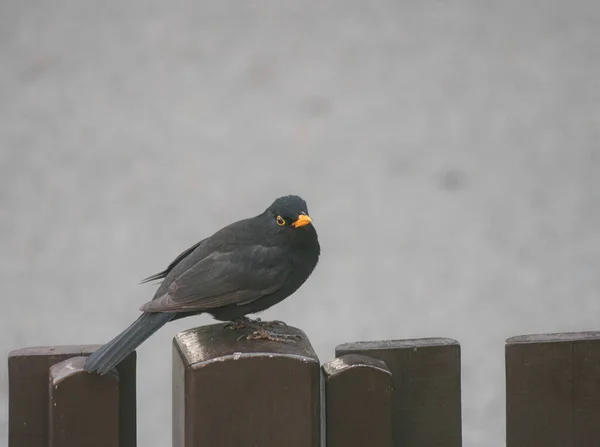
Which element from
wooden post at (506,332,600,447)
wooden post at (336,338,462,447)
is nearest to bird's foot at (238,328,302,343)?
wooden post at (336,338,462,447)

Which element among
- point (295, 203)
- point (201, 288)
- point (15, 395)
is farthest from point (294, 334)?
point (15, 395)

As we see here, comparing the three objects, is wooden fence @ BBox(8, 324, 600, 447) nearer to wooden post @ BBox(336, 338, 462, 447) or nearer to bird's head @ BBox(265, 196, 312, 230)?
wooden post @ BBox(336, 338, 462, 447)

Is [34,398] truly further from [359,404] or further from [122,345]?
[359,404]

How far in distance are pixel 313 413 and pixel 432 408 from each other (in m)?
0.34

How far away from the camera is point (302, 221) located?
94.6 inches

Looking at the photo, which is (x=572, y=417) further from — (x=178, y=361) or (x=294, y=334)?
(x=178, y=361)

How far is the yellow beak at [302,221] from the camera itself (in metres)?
2.39

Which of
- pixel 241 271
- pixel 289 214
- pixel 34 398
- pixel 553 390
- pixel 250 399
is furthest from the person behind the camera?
pixel 289 214

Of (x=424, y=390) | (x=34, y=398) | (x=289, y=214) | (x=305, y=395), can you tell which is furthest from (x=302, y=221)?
(x=34, y=398)

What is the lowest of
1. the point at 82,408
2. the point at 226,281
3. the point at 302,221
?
the point at 82,408

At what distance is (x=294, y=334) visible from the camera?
2.19 meters

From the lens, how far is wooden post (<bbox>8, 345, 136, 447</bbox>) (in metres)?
2.06

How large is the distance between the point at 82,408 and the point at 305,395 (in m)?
0.38

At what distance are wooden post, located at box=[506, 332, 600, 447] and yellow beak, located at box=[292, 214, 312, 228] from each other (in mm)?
496
